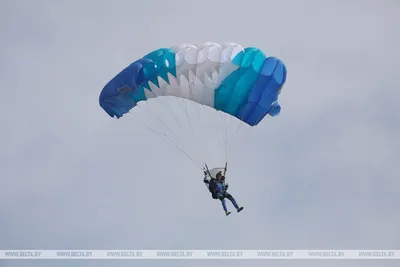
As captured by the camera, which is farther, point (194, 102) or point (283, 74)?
point (194, 102)

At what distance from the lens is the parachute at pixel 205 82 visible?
29.1 ft

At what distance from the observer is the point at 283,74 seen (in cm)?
887

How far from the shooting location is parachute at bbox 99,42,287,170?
8.88 meters

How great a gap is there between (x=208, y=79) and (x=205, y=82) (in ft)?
0.17

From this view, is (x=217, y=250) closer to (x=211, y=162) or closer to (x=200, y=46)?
(x=211, y=162)

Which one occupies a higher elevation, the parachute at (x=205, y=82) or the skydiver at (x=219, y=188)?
the parachute at (x=205, y=82)

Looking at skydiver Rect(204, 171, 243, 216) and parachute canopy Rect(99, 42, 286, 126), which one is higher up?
parachute canopy Rect(99, 42, 286, 126)

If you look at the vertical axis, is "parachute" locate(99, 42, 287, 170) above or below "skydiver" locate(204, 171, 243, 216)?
above

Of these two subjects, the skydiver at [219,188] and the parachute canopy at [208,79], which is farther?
the skydiver at [219,188]

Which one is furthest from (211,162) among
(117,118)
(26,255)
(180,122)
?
(26,255)

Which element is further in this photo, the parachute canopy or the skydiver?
the skydiver

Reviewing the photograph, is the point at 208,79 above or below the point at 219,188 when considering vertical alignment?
above

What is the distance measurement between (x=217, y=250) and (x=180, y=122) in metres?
1.48

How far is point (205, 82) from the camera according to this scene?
9.10 metres
